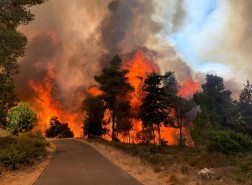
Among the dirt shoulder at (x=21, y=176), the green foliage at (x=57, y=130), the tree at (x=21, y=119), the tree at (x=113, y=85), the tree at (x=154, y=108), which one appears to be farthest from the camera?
the green foliage at (x=57, y=130)

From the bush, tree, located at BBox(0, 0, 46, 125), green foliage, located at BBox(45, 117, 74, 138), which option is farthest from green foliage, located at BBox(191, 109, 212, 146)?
tree, located at BBox(0, 0, 46, 125)

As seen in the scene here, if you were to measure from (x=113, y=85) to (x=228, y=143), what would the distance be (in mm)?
33684

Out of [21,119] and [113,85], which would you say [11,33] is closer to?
[21,119]

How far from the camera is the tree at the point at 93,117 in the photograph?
7022 cm

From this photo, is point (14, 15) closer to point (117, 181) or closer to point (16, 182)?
point (16, 182)

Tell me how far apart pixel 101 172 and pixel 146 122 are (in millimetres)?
37529

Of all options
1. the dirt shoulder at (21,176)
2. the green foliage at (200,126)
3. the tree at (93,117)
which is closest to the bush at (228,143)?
the dirt shoulder at (21,176)

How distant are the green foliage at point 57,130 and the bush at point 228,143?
69.2 meters

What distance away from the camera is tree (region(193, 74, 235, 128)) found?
8156 cm

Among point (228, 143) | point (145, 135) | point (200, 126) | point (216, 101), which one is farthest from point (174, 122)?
point (228, 143)

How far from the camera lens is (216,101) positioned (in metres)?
87.9

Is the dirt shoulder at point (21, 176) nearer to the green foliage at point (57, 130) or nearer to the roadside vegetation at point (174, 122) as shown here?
the roadside vegetation at point (174, 122)

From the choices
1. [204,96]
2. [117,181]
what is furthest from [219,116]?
[117,181]

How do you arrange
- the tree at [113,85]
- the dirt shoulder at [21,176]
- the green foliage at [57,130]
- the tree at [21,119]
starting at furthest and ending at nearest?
1. the green foliage at [57,130]
2. the tree at [113,85]
3. the tree at [21,119]
4. the dirt shoulder at [21,176]
